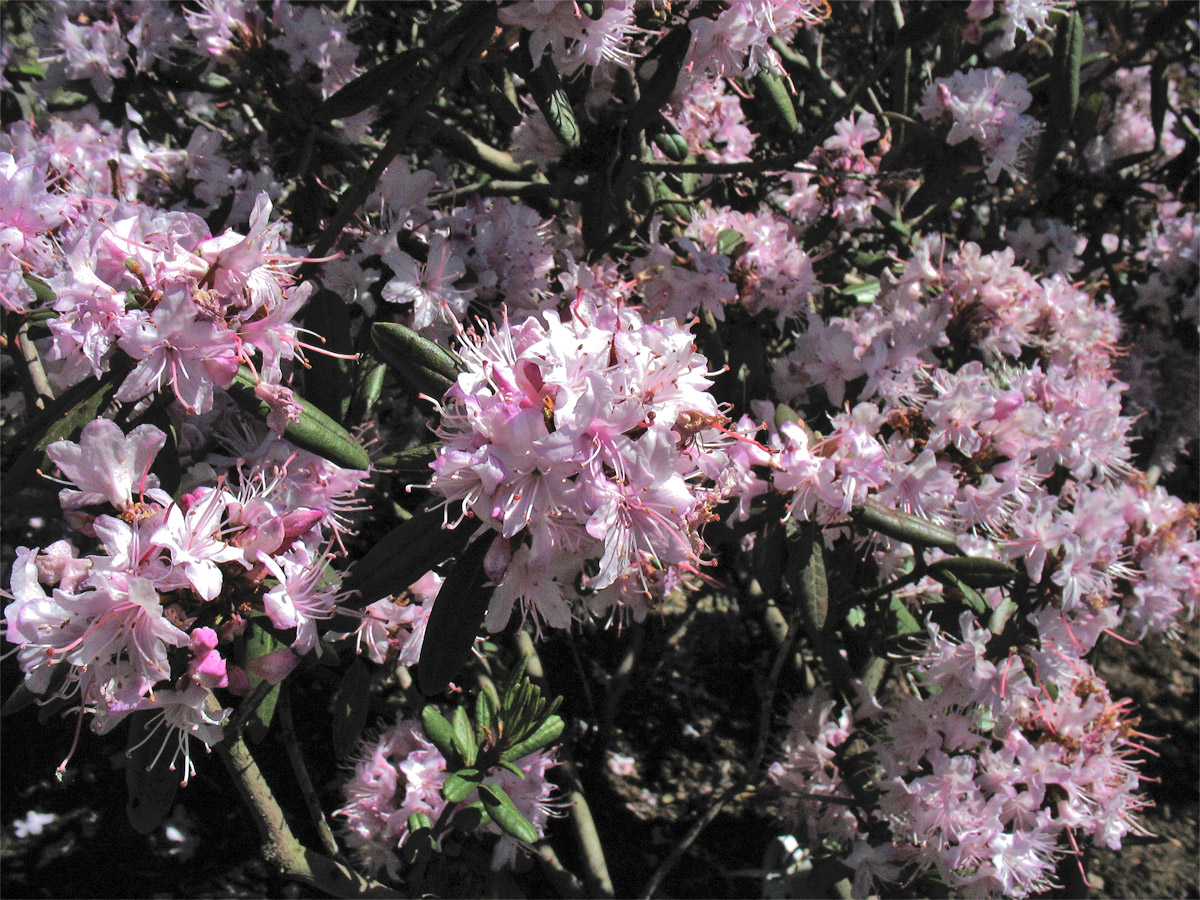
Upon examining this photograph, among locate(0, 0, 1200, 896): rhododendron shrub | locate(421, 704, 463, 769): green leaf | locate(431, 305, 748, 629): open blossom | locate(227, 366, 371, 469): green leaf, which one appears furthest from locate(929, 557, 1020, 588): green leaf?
locate(227, 366, 371, 469): green leaf

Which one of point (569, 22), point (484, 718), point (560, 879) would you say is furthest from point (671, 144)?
point (560, 879)

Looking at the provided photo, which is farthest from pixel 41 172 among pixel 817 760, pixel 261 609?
pixel 817 760

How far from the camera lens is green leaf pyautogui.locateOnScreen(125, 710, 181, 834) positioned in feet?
4.28

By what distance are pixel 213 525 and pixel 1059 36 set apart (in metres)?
2.60

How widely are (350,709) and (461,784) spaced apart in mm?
333

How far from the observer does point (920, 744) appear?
222 centimetres

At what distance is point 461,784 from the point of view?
5.76ft

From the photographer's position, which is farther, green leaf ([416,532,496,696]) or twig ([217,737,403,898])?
twig ([217,737,403,898])

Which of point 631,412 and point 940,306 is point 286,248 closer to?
point 631,412

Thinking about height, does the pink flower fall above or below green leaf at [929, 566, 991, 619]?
above

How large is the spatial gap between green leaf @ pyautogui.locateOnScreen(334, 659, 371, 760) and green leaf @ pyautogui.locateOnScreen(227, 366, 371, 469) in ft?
2.40

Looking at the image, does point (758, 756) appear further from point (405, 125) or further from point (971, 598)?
point (405, 125)

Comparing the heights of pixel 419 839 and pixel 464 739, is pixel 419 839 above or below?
below

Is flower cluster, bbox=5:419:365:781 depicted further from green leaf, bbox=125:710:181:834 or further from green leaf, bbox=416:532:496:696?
green leaf, bbox=416:532:496:696
